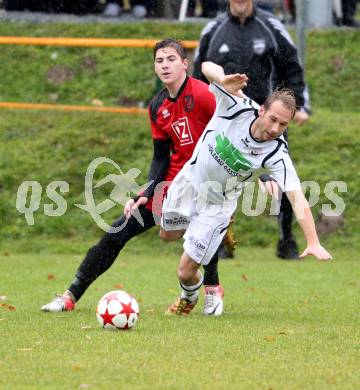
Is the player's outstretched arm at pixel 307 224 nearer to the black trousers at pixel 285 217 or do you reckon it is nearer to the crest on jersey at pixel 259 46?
the crest on jersey at pixel 259 46

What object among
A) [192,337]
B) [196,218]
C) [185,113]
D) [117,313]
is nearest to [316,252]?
[192,337]

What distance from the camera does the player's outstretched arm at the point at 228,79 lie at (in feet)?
25.7

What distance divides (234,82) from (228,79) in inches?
1.7

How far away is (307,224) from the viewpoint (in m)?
7.66

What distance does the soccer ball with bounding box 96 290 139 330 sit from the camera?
7816 millimetres

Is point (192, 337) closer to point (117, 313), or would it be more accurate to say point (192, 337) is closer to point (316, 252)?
point (117, 313)

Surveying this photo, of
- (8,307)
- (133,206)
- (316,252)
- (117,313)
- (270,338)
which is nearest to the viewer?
(316,252)

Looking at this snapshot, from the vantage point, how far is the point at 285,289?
424 inches

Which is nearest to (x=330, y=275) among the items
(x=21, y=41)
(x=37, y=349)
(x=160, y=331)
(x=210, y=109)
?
(x=210, y=109)

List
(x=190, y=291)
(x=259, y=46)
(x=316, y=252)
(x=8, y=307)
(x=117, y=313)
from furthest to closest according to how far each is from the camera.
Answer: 1. (x=259, y=46)
2. (x=8, y=307)
3. (x=190, y=291)
4. (x=117, y=313)
5. (x=316, y=252)

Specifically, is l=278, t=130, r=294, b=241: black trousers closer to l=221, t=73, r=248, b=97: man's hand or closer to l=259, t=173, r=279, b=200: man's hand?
l=259, t=173, r=279, b=200: man's hand

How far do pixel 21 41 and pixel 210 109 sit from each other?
8710 millimetres

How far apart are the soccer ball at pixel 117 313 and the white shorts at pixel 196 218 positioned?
0.86m

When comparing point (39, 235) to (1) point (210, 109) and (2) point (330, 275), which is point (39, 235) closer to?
(2) point (330, 275)
